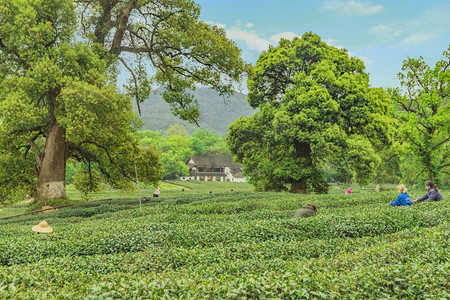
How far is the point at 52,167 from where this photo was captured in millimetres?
19828

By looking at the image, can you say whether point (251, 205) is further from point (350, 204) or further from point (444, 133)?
point (444, 133)

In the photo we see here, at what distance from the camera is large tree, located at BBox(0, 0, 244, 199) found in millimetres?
17172

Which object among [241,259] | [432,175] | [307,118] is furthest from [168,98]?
[432,175]

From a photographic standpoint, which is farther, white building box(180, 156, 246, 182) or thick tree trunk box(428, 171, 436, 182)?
white building box(180, 156, 246, 182)

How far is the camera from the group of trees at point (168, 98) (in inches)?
690

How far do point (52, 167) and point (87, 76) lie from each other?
6178 millimetres

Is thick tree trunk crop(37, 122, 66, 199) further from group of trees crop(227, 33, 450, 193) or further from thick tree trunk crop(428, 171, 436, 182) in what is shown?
thick tree trunk crop(428, 171, 436, 182)

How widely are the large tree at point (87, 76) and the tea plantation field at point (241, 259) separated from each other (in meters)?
8.07

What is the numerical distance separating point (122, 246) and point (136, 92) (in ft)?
59.9

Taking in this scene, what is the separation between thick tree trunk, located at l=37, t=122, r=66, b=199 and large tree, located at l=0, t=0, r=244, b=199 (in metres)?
0.06

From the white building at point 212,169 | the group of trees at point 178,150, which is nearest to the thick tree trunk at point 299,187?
the group of trees at point 178,150

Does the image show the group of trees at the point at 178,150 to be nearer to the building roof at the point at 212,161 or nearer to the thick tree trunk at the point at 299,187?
the building roof at the point at 212,161

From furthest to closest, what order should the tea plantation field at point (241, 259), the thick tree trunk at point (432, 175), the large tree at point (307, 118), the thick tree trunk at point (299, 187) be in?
the thick tree trunk at point (432, 175)
the thick tree trunk at point (299, 187)
the large tree at point (307, 118)
the tea plantation field at point (241, 259)

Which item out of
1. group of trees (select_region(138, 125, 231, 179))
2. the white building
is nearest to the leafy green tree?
group of trees (select_region(138, 125, 231, 179))
